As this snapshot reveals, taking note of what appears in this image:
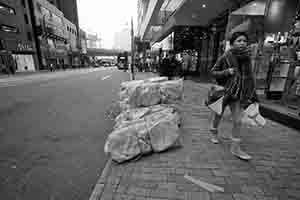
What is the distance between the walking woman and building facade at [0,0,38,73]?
30.6 metres

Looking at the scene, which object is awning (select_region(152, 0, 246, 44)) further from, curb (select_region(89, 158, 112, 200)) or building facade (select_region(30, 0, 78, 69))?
building facade (select_region(30, 0, 78, 69))

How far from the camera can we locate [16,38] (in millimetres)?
26234

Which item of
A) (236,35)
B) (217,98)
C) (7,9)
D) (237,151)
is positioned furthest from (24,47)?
(237,151)

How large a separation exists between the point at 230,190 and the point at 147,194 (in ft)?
3.48

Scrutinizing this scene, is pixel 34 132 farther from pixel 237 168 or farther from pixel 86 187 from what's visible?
pixel 237 168

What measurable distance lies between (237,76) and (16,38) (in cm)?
3689

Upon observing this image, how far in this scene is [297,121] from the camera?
11.8ft

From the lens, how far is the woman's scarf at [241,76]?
2.13m

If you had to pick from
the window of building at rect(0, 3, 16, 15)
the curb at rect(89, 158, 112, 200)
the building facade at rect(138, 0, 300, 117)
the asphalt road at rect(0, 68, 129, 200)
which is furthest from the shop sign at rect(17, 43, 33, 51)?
the curb at rect(89, 158, 112, 200)

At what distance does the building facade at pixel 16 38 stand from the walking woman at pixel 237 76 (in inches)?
1206

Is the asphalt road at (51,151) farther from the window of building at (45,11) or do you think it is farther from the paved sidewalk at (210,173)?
the window of building at (45,11)

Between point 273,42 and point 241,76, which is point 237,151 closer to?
point 241,76

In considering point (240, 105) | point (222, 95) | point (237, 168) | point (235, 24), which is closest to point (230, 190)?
point (237, 168)

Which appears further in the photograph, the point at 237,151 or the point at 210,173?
the point at 237,151
